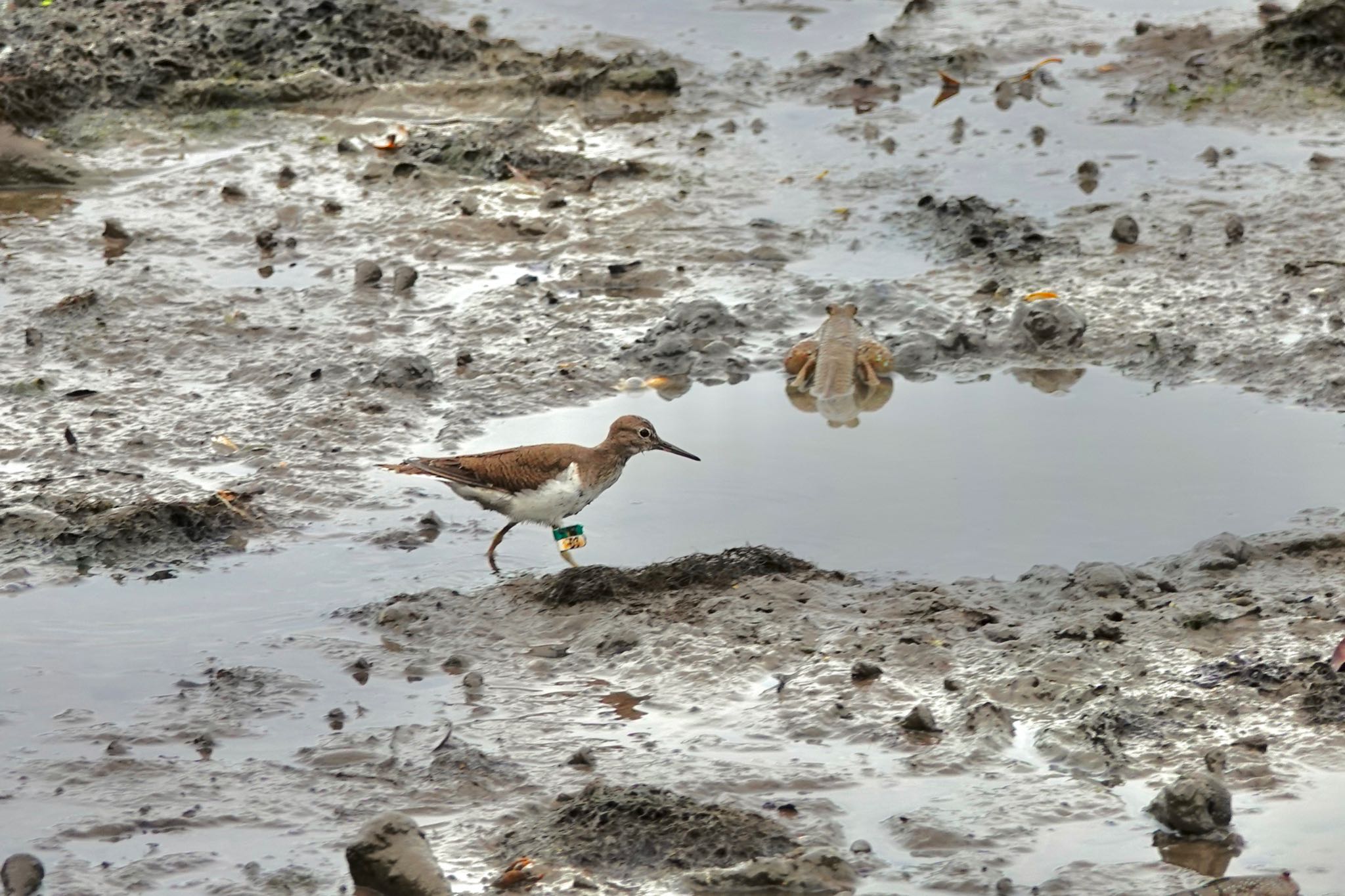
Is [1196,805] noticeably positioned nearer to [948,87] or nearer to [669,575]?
[669,575]

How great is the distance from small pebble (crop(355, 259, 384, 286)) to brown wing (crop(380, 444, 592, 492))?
2.91 meters

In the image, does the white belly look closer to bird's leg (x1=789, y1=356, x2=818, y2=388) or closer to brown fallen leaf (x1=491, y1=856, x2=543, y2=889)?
bird's leg (x1=789, y1=356, x2=818, y2=388)

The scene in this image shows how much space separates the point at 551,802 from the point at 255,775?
1029 mm

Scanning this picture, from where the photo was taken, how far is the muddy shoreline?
5.30 meters

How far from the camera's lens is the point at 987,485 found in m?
7.82

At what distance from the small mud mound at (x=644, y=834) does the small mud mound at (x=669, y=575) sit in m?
1.69

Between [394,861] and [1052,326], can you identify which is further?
[1052,326]

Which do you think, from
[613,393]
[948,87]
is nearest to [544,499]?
[613,393]

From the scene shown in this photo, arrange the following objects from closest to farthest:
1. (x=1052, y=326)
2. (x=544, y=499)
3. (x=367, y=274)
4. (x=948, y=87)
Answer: (x=544, y=499) → (x=1052, y=326) → (x=367, y=274) → (x=948, y=87)

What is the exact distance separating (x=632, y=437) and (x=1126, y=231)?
417cm

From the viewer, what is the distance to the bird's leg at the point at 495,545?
732cm

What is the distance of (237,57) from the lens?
13.8m

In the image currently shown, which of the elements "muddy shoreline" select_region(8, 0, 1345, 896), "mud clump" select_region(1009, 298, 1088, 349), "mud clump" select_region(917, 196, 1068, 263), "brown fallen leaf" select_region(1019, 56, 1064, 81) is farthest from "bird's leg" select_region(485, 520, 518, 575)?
"brown fallen leaf" select_region(1019, 56, 1064, 81)

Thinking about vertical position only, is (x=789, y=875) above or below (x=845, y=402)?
below
